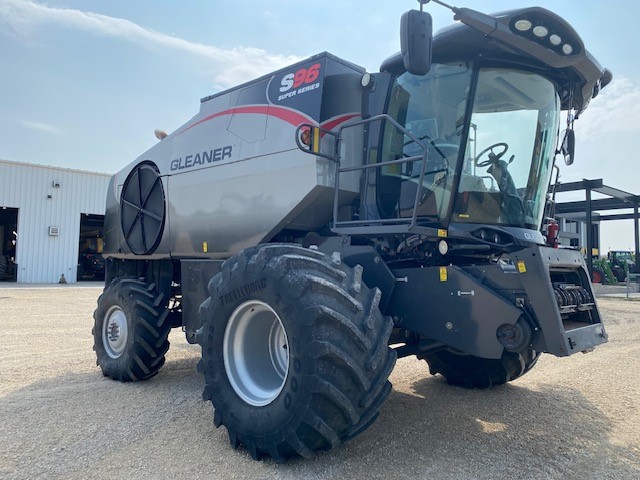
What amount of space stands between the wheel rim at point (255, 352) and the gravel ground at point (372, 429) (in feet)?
Result: 1.51

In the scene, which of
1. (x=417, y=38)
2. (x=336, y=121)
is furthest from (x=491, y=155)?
(x=336, y=121)

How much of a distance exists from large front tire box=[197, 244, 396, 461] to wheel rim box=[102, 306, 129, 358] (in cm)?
255

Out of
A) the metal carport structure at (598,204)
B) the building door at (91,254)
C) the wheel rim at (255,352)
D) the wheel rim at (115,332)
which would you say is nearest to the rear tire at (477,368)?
the wheel rim at (255,352)

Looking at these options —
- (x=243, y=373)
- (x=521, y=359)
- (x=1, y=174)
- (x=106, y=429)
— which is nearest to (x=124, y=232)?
(x=106, y=429)

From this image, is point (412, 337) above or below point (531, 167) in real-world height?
below

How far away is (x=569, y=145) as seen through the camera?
4.84 meters

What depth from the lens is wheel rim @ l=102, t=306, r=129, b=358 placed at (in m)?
6.12

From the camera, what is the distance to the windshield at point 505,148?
3973 millimetres

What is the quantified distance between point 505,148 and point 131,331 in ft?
14.2

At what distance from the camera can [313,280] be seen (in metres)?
3.36

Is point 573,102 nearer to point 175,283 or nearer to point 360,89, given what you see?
point 360,89

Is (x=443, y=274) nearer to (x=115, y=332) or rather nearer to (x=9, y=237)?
(x=115, y=332)

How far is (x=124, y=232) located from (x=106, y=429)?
326cm

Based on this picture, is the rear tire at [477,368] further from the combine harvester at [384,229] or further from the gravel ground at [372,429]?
the gravel ground at [372,429]
